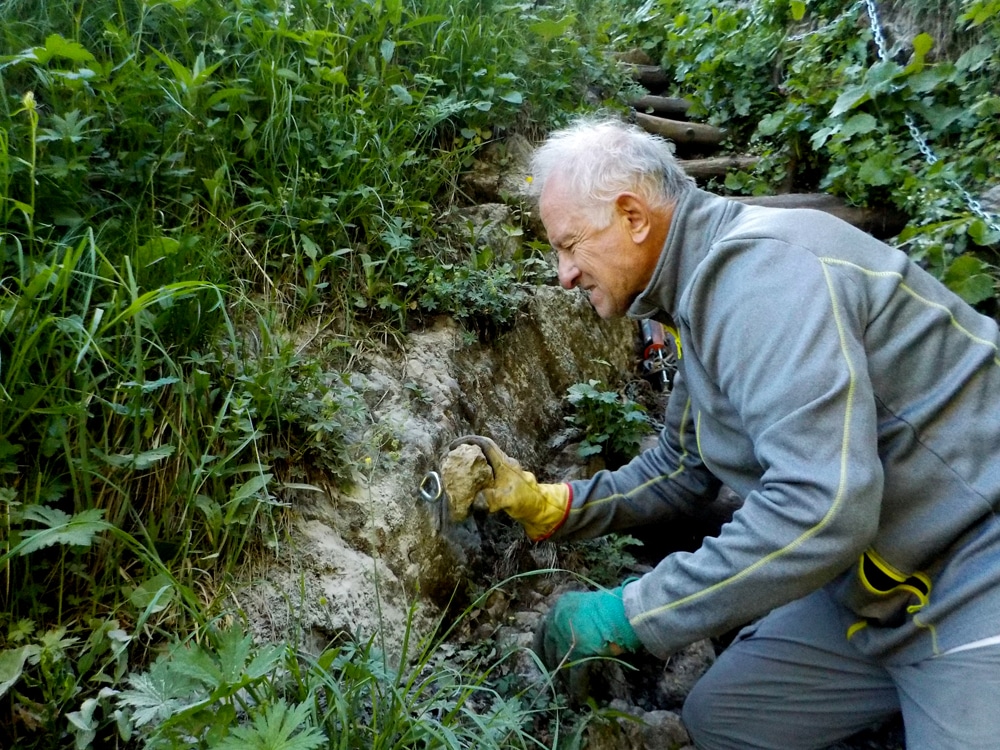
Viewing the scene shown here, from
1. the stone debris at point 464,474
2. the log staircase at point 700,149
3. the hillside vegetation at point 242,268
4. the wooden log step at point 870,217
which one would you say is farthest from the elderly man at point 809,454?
the log staircase at point 700,149

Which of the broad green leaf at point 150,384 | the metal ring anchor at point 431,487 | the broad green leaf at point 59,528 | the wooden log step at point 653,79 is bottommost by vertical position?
A: the metal ring anchor at point 431,487

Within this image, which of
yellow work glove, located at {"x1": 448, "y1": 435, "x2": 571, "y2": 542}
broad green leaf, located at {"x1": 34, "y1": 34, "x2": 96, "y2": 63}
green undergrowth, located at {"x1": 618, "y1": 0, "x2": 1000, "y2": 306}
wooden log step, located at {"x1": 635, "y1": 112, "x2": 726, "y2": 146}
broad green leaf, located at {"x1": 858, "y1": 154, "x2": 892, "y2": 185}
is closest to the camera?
broad green leaf, located at {"x1": 34, "y1": 34, "x2": 96, "y2": 63}

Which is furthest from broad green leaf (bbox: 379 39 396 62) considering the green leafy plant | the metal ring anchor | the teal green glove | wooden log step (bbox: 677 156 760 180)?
the teal green glove

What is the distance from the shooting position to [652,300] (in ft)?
6.09

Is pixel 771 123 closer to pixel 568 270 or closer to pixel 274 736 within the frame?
pixel 568 270

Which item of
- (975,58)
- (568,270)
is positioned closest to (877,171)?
(975,58)

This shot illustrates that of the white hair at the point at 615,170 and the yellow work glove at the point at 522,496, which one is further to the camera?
the yellow work glove at the point at 522,496

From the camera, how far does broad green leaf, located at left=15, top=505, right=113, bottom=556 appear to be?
137 centimetres

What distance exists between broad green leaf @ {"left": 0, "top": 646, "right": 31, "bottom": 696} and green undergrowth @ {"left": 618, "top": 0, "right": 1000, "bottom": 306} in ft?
10.2

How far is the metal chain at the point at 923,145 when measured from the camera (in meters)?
2.79

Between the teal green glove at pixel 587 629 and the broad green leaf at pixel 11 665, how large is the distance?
3.73 ft

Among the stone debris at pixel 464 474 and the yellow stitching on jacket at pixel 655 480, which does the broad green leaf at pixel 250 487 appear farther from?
the yellow stitching on jacket at pixel 655 480

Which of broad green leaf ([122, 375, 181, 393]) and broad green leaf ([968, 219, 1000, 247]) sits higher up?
broad green leaf ([968, 219, 1000, 247])

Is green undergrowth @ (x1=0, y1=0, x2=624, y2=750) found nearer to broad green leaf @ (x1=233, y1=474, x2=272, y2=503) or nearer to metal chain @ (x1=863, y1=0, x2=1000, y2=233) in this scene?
broad green leaf @ (x1=233, y1=474, x2=272, y2=503)
